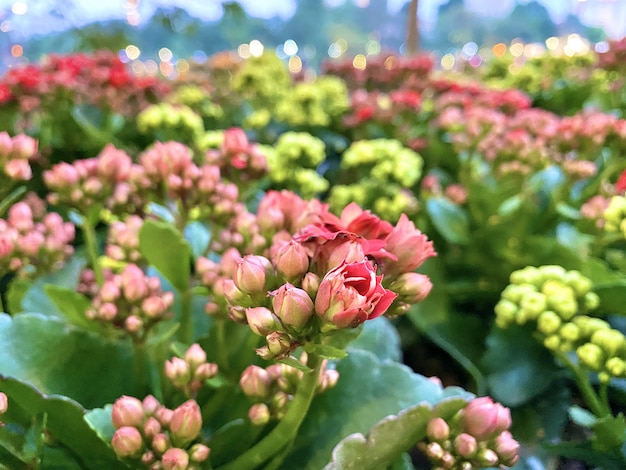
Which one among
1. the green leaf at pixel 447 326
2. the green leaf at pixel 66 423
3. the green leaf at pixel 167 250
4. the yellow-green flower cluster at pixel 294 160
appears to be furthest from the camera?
the yellow-green flower cluster at pixel 294 160

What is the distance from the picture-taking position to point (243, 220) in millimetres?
542

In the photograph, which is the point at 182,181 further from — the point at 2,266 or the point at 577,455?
the point at 577,455

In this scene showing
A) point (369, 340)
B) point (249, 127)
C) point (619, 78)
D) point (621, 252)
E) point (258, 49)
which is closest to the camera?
point (369, 340)

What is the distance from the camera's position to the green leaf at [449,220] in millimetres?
934


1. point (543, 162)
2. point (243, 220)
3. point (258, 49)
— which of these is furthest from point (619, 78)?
point (243, 220)

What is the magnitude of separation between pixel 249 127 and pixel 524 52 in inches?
77.4

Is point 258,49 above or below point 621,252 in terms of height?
above

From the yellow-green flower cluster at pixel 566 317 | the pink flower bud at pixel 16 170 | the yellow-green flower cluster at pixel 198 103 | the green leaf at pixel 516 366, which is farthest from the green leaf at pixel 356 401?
the yellow-green flower cluster at pixel 198 103

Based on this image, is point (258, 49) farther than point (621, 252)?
Yes

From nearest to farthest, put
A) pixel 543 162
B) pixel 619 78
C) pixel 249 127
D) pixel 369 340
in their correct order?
1. pixel 369 340
2. pixel 543 162
3. pixel 249 127
4. pixel 619 78

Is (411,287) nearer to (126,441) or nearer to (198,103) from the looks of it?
(126,441)

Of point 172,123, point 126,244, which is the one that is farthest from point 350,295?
point 172,123

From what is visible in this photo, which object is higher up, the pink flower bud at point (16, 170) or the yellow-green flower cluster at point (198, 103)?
the pink flower bud at point (16, 170)

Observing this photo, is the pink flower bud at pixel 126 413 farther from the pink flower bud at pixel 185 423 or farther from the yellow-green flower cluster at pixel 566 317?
the yellow-green flower cluster at pixel 566 317
